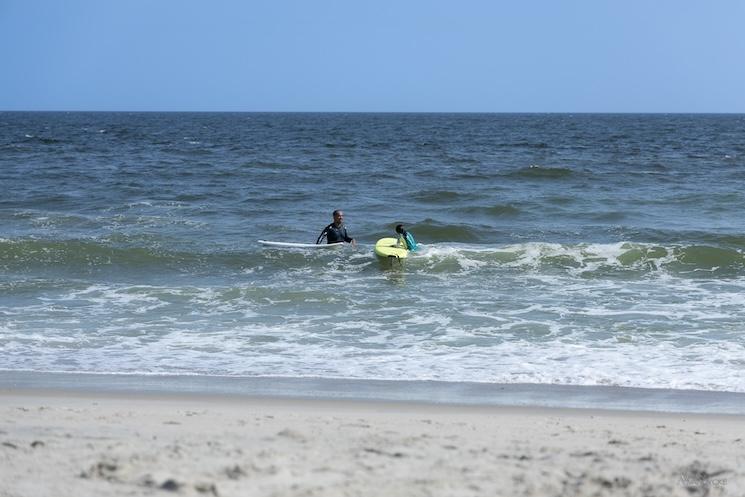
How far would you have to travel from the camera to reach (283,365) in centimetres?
905

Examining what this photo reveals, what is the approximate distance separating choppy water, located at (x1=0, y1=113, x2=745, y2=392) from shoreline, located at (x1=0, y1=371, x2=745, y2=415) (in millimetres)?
304

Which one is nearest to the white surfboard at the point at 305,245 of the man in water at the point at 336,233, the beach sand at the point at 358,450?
the man in water at the point at 336,233

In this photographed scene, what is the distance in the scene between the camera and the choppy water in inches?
369

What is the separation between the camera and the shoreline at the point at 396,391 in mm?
7570

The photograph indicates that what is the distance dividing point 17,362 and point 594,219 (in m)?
15.4

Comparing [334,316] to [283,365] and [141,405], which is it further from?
[141,405]

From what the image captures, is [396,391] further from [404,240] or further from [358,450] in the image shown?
[404,240]

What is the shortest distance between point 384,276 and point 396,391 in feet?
22.0

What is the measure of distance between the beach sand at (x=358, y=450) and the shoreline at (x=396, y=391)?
0.28 m

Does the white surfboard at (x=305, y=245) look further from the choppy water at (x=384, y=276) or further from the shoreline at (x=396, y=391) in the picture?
the shoreline at (x=396, y=391)

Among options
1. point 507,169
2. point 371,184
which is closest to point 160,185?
point 371,184

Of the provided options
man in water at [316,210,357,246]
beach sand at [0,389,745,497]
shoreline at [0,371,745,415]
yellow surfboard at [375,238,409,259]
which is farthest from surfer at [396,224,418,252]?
beach sand at [0,389,745,497]

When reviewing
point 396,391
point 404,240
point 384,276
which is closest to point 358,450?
point 396,391

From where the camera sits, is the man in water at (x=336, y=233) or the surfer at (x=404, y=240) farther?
the man in water at (x=336, y=233)
